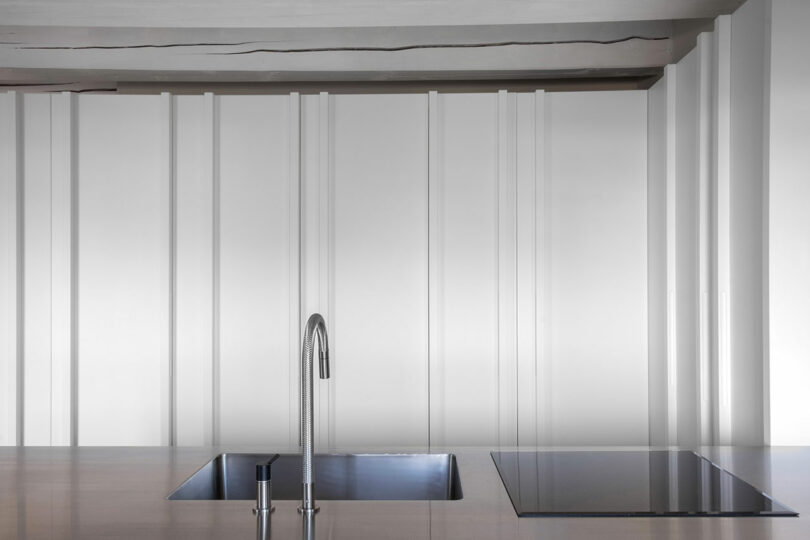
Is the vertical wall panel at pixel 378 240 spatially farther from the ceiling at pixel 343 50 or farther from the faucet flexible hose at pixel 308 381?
the faucet flexible hose at pixel 308 381

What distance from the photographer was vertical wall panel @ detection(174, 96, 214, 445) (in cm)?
295

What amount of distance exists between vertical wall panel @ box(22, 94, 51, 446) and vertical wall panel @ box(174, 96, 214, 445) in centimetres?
58

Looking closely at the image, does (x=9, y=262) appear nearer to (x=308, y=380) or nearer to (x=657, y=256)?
(x=308, y=380)

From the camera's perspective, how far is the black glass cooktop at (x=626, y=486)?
4.39 ft

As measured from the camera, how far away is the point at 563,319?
116 inches

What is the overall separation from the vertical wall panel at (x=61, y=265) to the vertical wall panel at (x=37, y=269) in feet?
0.08

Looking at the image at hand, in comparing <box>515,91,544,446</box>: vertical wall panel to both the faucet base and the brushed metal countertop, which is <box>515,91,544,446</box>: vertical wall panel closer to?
the brushed metal countertop

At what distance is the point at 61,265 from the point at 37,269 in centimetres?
12

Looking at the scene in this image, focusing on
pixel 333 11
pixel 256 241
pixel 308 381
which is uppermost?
pixel 333 11

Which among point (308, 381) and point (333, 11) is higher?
point (333, 11)

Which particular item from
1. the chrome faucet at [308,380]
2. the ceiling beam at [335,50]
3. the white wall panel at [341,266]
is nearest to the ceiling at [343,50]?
the ceiling beam at [335,50]

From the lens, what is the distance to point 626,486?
151 cm

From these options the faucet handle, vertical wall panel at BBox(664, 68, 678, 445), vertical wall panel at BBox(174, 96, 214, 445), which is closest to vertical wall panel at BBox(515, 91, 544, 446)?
vertical wall panel at BBox(664, 68, 678, 445)

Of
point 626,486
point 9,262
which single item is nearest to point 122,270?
point 9,262
